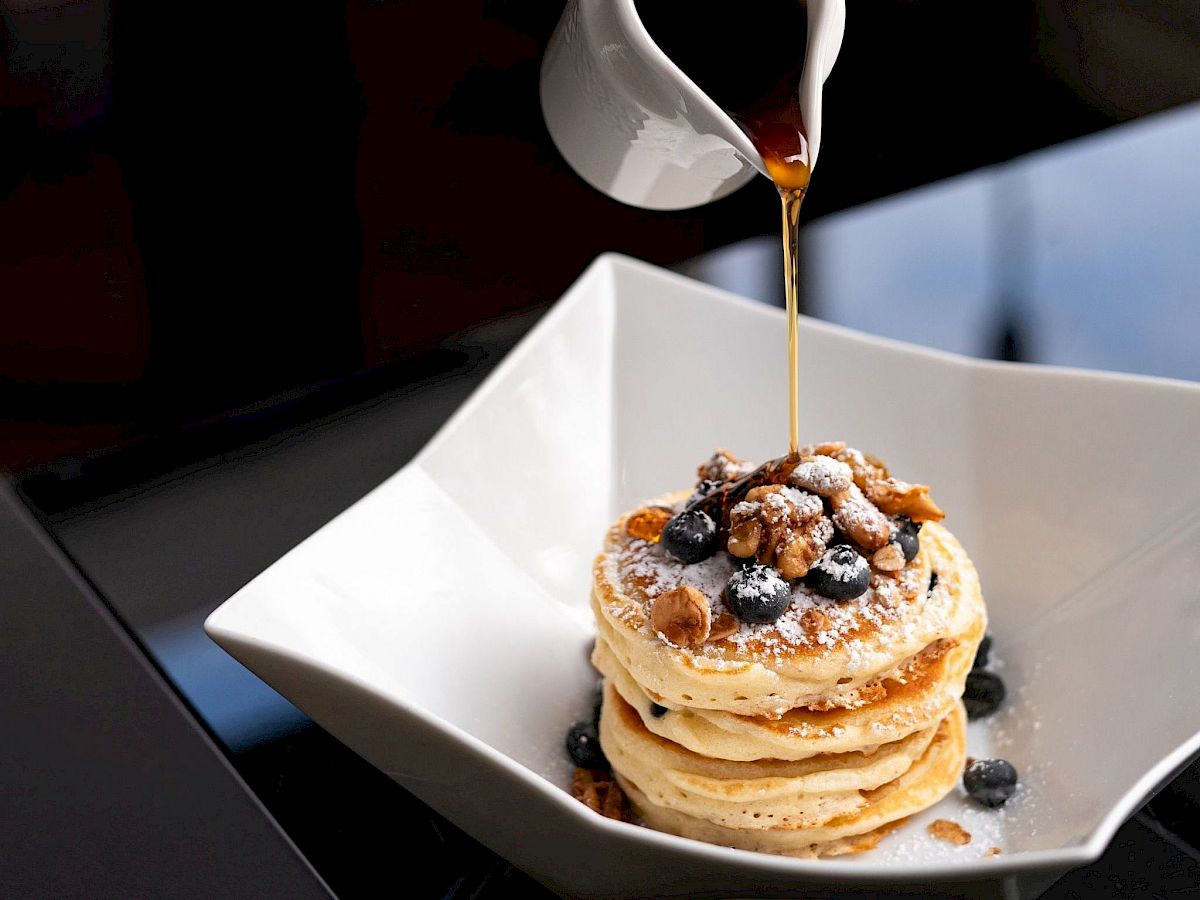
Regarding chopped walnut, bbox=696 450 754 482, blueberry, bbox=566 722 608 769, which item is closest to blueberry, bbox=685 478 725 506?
chopped walnut, bbox=696 450 754 482

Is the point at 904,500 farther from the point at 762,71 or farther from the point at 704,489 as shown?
the point at 762,71

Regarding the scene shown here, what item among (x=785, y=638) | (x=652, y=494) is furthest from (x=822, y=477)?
(x=652, y=494)

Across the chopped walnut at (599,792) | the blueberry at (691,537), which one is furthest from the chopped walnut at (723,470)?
the chopped walnut at (599,792)

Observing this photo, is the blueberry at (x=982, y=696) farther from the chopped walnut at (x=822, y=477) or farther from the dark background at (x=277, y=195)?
the dark background at (x=277, y=195)

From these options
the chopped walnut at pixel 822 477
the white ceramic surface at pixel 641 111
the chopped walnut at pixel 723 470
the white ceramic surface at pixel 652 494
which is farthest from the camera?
the chopped walnut at pixel 723 470

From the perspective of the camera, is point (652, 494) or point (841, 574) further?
point (652, 494)

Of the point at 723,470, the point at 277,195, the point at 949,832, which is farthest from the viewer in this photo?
the point at 277,195

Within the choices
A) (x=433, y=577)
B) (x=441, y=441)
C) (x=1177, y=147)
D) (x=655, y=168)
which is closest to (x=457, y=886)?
(x=433, y=577)
